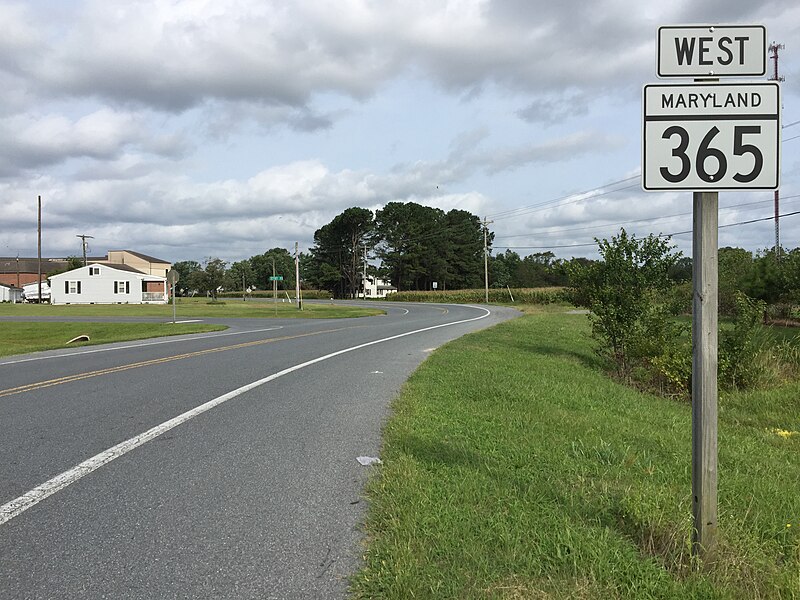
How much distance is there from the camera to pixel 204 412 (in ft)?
27.4

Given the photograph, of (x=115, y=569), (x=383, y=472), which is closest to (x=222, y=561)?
(x=115, y=569)

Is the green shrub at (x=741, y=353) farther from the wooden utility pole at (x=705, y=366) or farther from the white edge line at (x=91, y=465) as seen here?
the wooden utility pole at (x=705, y=366)

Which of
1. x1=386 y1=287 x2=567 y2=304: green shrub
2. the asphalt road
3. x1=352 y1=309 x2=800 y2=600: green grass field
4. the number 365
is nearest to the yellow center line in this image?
the asphalt road

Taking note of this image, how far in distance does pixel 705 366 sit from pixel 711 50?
189 centimetres

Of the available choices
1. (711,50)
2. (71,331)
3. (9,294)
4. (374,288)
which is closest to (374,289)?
(374,288)

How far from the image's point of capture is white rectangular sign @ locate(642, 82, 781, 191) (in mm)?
3635

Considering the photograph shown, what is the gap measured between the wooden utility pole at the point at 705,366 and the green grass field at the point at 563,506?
177mm

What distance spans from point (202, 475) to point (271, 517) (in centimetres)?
130

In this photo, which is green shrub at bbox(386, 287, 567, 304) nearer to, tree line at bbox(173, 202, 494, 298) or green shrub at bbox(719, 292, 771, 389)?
tree line at bbox(173, 202, 494, 298)

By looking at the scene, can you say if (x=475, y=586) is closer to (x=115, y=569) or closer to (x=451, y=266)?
(x=115, y=569)

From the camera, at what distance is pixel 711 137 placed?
146 inches

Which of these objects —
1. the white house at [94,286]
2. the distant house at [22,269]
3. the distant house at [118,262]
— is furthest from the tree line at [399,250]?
the distant house at [22,269]

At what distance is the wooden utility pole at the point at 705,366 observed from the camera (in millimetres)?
3711

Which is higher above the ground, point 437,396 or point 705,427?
point 705,427
